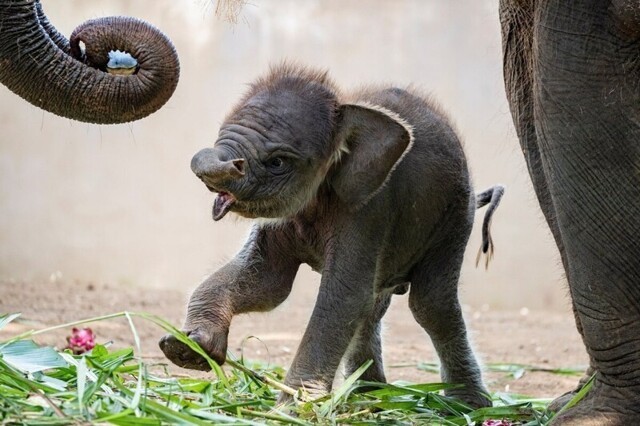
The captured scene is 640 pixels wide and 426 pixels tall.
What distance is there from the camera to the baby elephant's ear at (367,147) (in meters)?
4.26

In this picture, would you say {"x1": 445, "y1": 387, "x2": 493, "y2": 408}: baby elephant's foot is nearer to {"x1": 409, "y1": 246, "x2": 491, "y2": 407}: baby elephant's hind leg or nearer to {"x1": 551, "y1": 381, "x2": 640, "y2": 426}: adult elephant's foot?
{"x1": 409, "y1": 246, "x2": 491, "y2": 407}: baby elephant's hind leg

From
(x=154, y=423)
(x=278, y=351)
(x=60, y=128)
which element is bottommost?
(x=154, y=423)

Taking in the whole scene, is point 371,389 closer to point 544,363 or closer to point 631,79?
point 631,79

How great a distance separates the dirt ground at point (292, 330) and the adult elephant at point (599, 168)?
2005 millimetres

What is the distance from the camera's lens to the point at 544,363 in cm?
734

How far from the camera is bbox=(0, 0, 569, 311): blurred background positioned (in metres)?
12.1

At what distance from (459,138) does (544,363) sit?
2861mm

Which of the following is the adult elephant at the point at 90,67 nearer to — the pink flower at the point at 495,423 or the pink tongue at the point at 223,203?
the pink tongue at the point at 223,203

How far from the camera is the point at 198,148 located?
12.4m

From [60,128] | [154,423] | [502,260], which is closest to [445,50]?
[502,260]

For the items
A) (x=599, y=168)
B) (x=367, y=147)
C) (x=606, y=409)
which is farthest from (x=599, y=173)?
(x=367, y=147)

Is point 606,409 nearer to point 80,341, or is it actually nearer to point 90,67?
point 90,67

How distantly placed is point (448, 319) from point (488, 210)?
2.48 feet

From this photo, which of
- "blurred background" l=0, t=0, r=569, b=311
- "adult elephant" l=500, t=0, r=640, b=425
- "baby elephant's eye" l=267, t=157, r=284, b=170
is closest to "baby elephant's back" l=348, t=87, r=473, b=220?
"baby elephant's eye" l=267, t=157, r=284, b=170
